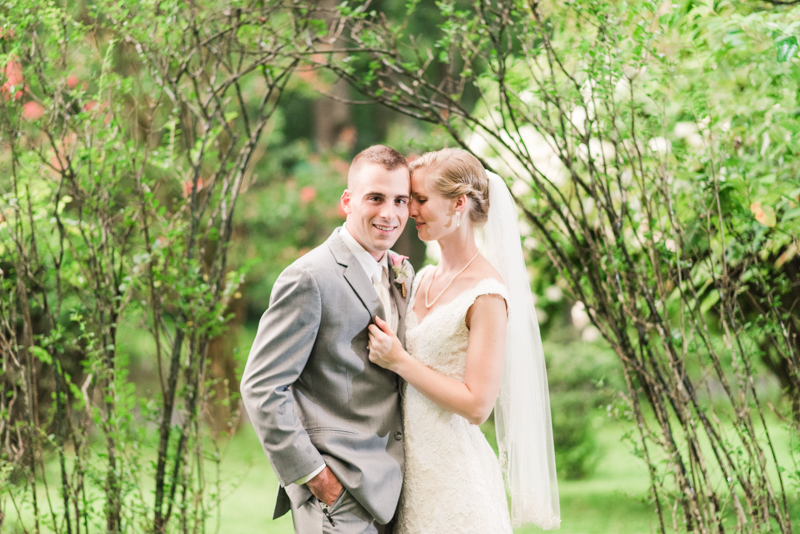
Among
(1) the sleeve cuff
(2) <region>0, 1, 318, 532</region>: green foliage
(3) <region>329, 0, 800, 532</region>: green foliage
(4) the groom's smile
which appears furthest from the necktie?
(2) <region>0, 1, 318, 532</region>: green foliage

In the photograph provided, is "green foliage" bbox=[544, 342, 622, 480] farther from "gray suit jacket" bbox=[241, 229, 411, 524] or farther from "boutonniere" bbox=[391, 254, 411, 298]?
"gray suit jacket" bbox=[241, 229, 411, 524]

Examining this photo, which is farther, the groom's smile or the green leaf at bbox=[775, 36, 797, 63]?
the green leaf at bbox=[775, 36, 797, 63]

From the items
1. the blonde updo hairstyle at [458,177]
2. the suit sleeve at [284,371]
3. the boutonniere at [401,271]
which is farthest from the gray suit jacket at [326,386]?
the blonde updo hairstyle at [458,177]

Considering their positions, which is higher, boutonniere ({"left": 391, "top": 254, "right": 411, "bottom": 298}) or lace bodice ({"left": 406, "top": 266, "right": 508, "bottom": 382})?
boutonniere ({"left": 391, "top": 254, "right": 411, "bottom": 298})

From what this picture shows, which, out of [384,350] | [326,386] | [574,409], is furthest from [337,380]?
[574,409]

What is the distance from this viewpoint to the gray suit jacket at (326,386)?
2.21 meters

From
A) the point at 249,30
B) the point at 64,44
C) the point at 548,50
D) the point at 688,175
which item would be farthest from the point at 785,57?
the point at 64,44

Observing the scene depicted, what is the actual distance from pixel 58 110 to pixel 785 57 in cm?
325

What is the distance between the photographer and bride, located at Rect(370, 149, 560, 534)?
2.36 m

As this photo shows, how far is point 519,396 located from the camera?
2.66 metres

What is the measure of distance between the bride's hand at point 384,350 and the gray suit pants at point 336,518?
1.42ft

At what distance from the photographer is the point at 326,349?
7.61 ft

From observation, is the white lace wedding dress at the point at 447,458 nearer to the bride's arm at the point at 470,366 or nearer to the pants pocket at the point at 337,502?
Answer: the bride's arm at the point at 470,366

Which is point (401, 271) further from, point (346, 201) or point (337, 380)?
point (337, 380)
